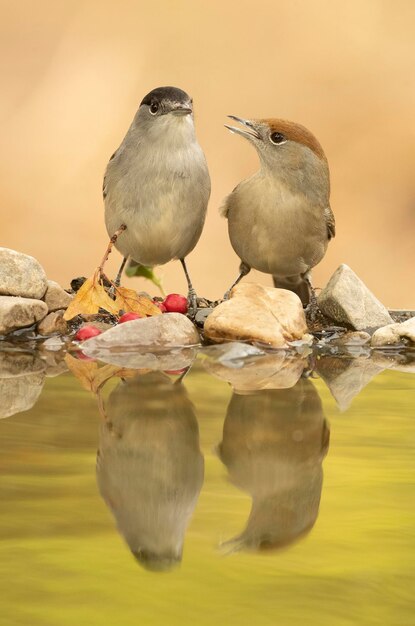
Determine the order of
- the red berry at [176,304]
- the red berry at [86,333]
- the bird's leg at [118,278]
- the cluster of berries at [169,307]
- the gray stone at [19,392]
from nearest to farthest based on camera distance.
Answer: the gray stone at [19,392]
the red berry at [86,333]
the cluster of berries at [169,307]
the red berry at [176,304]
the bird's leg at [118,278]

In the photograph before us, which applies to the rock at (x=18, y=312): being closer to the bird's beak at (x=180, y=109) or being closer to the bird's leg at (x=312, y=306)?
the bird's beak at (x=180, y=109)

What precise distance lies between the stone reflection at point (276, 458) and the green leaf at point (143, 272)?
6.05 feet

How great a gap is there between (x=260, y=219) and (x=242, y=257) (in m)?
0.30

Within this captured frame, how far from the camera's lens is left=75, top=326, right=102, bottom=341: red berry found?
13.5 feet

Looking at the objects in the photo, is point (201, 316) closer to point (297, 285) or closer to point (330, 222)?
point (297, 285)

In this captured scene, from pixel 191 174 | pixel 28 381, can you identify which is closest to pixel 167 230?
pixel 191 174

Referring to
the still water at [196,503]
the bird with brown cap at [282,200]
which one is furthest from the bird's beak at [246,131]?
the still water at [196,503]

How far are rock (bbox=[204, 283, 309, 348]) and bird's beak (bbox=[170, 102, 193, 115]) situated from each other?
0.81 metres

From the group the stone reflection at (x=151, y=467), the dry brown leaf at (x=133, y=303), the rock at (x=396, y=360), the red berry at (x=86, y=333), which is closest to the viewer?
the stone reflection at (x=151, y=467)

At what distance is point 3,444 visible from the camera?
93.0 inches

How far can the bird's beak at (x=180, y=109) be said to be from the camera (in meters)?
3.99

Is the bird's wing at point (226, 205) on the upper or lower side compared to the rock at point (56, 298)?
upper

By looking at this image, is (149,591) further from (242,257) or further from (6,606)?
(242,257)

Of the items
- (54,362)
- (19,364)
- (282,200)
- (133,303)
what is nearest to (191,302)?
(133,303)
